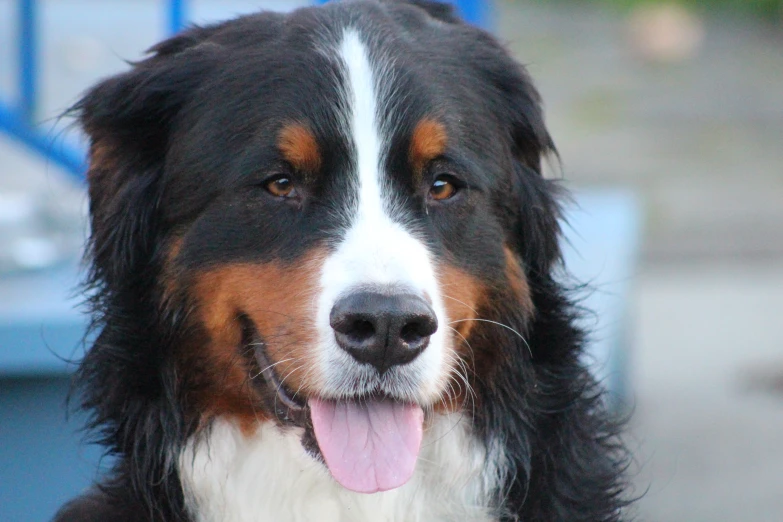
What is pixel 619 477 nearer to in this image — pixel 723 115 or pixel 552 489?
pixel 552 489

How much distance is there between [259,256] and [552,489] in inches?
38.8

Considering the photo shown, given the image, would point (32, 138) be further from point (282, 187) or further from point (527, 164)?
point (527, 164)

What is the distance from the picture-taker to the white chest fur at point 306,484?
3010mm

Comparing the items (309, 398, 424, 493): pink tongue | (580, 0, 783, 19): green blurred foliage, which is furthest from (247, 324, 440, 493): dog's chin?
(580, 0, 783, 19): green blurred foliage

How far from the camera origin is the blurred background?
4668mm

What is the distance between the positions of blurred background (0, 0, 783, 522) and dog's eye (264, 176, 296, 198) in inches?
31.6

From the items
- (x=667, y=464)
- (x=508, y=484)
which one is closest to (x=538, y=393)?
(x=508, y=484)

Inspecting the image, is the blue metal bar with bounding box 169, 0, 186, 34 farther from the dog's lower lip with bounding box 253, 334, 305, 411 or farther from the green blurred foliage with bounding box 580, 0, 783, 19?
the green blurred foliage with bounding box 580, 0, 783, 19

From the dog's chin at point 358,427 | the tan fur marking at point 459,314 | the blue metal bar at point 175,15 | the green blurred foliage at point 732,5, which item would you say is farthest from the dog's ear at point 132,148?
the green blurred foliage at point 732,5

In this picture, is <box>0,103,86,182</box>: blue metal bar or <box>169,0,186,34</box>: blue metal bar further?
<box>0,103,86,182</box>: blue metal bar

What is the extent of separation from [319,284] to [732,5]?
14203 millimetres

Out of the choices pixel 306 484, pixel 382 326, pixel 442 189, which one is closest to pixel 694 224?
pixel 442 189

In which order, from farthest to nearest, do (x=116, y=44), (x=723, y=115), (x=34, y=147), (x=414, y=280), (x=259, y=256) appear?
(x=723, y=115)
(x=116, y=44)
(x=34, y=147)
(x=259, y=256)
(x=414, y=280)

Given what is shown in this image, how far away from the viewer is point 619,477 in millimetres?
3223
